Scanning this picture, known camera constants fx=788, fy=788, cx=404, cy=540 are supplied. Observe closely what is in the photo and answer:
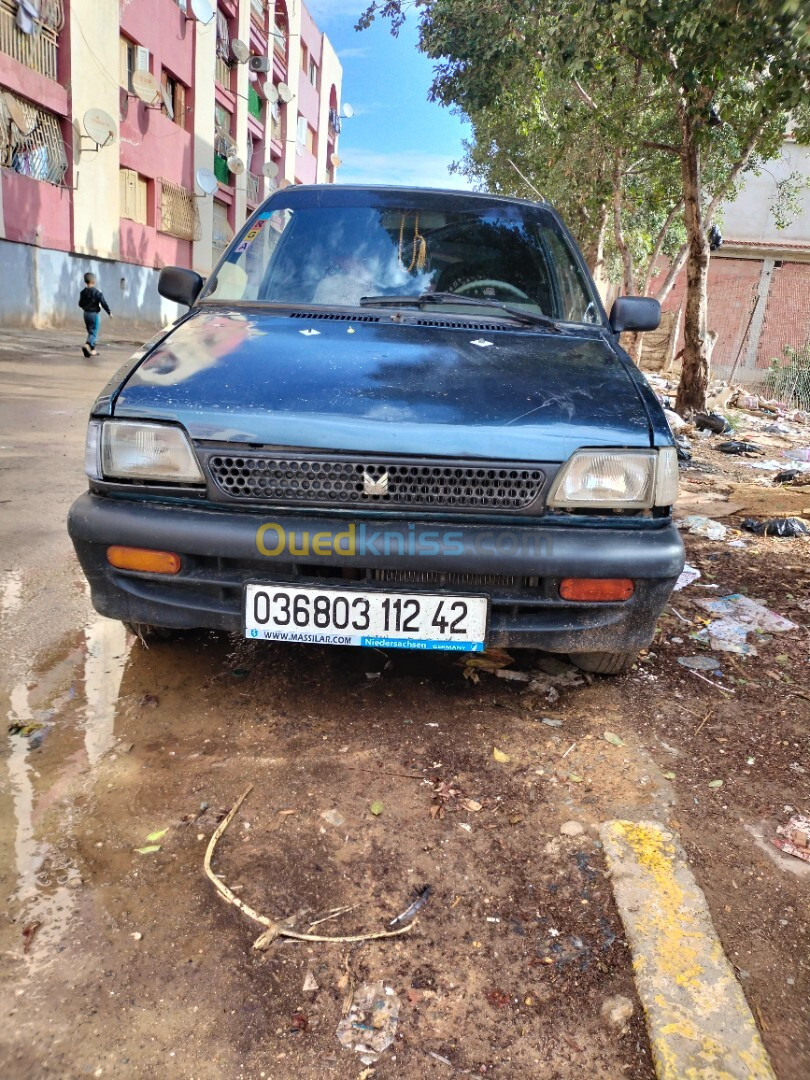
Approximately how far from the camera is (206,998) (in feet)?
5.11

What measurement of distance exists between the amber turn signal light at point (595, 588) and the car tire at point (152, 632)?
146cm

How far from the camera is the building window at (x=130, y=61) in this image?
20875mm

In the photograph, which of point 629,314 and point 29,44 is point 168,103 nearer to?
point 29,44

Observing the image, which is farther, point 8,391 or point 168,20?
point 168,20

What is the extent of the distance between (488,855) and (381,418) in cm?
122

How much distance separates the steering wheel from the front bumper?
1443 millimetres

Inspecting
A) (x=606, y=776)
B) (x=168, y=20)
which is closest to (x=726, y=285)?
(x=168, y=20)

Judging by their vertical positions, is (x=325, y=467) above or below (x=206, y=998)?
above

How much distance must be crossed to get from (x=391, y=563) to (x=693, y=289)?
10.0 m

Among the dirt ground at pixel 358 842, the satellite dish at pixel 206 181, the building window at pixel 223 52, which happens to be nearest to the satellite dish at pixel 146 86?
the satellite dish at pixel 206 181

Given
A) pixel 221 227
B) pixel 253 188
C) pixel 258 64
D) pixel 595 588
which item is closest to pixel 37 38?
pixel 221 227

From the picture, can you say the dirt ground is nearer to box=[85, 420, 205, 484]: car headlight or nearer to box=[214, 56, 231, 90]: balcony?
box=[85, 420, 205, 484]: car headlight

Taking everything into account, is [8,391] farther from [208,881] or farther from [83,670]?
[208,881]

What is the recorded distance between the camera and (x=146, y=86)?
21156mm
